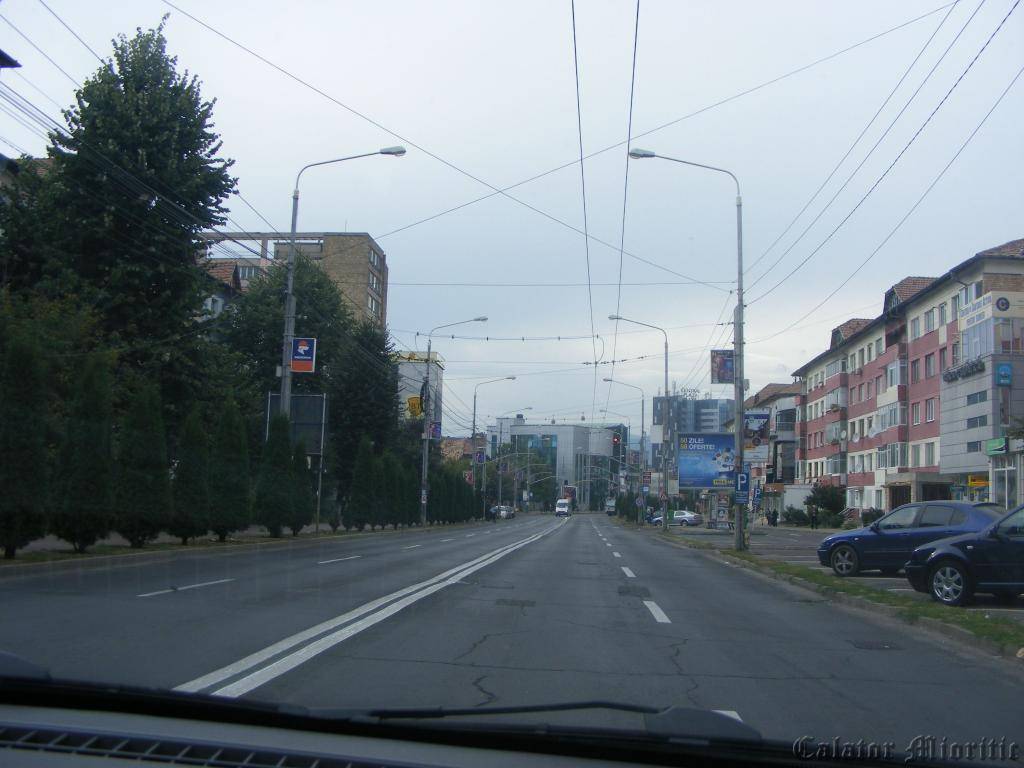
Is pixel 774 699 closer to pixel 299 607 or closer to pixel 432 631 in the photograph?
pixel 432 631

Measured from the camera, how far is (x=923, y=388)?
53.0 metres

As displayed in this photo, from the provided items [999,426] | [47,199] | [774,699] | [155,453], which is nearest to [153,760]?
[774,699]

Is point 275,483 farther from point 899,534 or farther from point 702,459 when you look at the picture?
point 702,459

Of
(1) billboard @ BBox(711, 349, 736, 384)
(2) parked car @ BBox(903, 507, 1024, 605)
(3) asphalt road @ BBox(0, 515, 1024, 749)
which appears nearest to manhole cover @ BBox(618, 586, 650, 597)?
(3) asphalt road @ BBox(0, 515, 1024, 749)

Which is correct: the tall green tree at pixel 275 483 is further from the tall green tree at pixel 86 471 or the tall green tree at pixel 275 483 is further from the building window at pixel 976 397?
the building window at pixel 976 397

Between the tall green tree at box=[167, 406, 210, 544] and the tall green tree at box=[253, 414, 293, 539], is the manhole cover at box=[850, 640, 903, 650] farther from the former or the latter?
the tall green tree at box=[253, 414, 293, 539]

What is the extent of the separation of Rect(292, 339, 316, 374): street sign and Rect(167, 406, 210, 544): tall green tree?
19.0ft

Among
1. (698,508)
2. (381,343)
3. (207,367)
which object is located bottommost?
(698,508)

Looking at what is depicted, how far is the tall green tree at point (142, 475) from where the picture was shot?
66.9 feet

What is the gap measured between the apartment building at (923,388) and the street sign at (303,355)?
2582cm

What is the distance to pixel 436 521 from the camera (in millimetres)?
65375

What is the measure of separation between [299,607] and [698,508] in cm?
11647

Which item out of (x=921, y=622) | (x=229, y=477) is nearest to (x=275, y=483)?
(x=229, y=477)

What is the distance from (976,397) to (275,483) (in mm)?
32835
